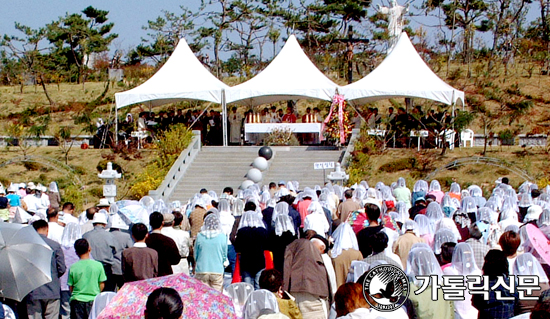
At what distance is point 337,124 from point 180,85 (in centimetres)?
669

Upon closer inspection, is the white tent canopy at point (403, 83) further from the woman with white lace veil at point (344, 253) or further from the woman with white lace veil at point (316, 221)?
the woman with white lace veil at point (344, 253)

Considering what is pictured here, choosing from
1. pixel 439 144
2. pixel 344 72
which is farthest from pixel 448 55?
pixel 439 144

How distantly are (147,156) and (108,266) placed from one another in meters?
17.0

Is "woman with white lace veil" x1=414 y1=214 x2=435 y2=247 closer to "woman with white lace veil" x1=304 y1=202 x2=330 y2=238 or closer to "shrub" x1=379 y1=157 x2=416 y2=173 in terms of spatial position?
"woman with white lace veil" x1=304 y1=202 x2=330 y2=238

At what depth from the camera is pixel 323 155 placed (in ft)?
81.0

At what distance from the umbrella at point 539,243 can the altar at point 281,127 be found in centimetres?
1784

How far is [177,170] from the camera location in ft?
77.0

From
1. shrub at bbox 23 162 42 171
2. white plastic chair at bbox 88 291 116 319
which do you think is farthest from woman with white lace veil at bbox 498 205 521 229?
shrub at bbox 23 162 42 171

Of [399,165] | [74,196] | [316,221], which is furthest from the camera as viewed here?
[399,165]

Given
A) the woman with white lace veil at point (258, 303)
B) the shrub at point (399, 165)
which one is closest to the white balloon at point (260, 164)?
the shrub at point (399, 165)

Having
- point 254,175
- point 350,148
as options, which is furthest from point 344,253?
point 350,148

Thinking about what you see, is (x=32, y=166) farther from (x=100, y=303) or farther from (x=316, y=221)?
(x=100, y=303)

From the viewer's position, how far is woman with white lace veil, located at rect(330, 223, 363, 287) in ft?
26.9

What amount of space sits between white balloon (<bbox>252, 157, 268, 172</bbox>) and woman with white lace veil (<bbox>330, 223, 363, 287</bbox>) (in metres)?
14.9
